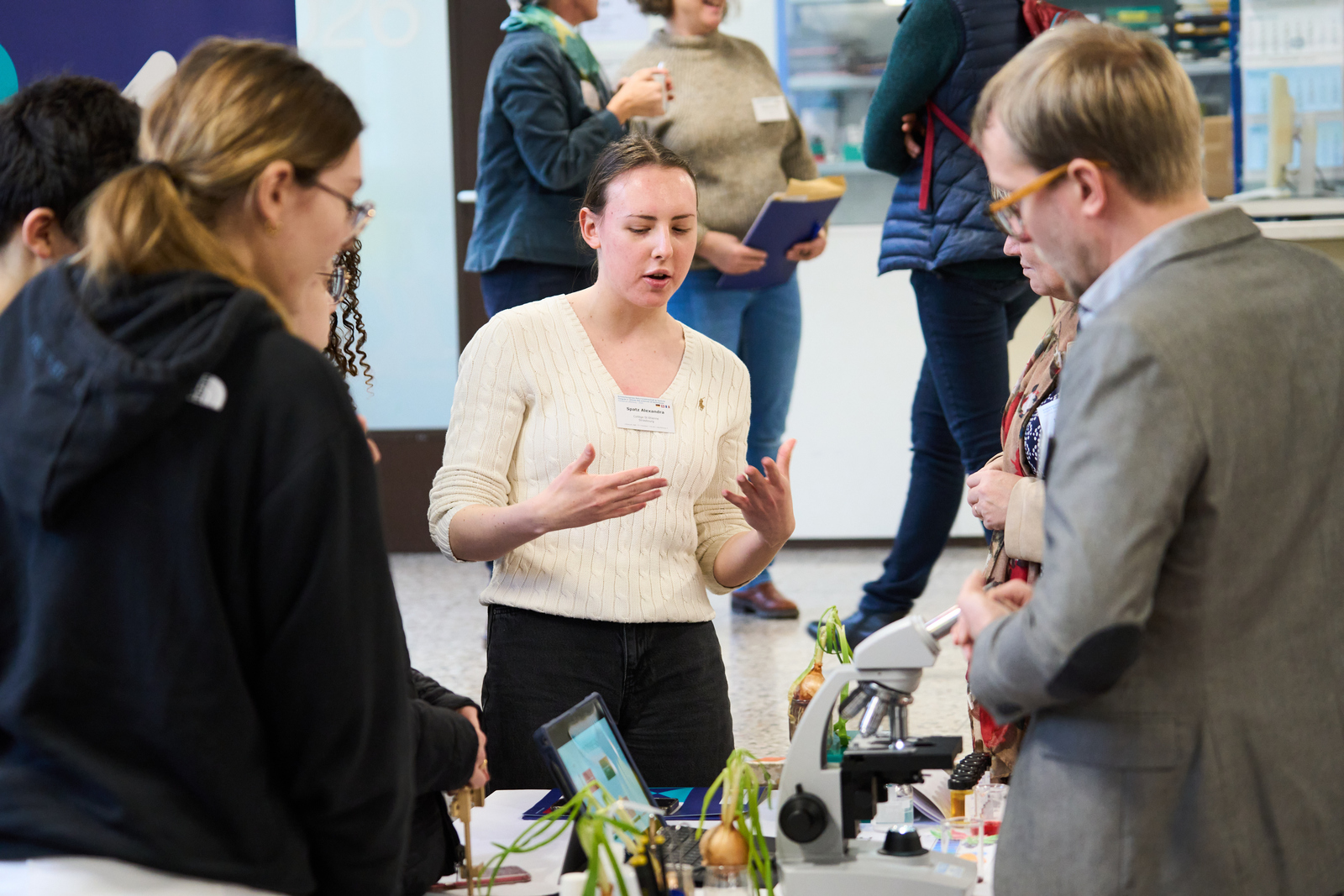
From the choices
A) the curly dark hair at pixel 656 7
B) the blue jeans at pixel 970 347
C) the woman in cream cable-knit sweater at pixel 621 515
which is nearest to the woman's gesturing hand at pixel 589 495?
the woman in cream cable-knit sweater at pixel 621 515

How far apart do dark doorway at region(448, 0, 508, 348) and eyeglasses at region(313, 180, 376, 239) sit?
371cm

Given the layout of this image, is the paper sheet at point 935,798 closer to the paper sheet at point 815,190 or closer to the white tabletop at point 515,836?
the white tabletop at point 515,836

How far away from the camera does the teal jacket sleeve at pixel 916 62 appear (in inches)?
113

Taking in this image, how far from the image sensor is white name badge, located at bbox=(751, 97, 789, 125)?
145 inches

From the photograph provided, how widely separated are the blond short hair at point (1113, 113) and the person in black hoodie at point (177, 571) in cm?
63

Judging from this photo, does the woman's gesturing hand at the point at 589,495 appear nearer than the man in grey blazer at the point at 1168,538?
No

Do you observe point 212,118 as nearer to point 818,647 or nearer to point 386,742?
point 386,742

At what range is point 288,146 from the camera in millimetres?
1051

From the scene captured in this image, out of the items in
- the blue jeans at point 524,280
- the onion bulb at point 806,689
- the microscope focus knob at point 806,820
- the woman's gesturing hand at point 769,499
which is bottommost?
the onion bulb at point 806,689

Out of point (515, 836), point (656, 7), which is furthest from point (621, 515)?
point (656, 7)

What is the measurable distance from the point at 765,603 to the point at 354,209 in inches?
118

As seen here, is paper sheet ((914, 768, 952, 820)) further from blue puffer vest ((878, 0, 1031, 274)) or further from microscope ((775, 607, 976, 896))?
blue puffer vest ((878, 0, 1031, 274))

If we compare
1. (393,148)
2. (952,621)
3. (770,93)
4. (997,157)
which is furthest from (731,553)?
(393,148)

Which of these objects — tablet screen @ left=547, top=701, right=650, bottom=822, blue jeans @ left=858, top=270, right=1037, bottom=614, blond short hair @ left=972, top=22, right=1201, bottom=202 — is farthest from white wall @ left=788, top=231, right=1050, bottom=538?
blond short hair @ left=972, top=22, right=1201, bottom=202
